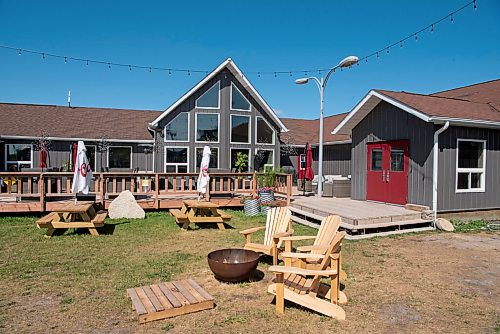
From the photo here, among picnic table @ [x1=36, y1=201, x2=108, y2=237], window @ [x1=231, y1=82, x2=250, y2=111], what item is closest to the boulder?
picnic table @ [x1=36, y1=201, x2=108, y2=237]

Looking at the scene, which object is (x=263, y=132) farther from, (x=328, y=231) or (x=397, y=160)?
(x=328, y=231)

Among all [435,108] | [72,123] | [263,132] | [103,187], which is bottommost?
[103,187]

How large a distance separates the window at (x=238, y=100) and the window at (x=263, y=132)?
2.83 feet

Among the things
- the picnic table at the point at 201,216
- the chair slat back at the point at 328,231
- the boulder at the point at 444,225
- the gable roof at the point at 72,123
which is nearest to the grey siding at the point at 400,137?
the boulder at the point at 444,225

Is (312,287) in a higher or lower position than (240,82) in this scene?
lower

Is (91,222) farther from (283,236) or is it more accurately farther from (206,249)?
(283,236)

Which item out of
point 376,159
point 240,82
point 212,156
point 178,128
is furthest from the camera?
point 240,82

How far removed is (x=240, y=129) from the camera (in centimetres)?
1853

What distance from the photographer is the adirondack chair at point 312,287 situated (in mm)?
3949

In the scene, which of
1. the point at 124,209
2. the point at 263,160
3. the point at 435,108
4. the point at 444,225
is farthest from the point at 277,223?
the point at 263,160

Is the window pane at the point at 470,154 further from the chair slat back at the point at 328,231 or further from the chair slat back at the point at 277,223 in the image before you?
the chair slat back at the point at 328,231

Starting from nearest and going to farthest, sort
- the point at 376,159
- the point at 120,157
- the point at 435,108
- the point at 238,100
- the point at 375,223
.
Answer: the point at 375,223 < the point at 435,108 < the point at 376,159 < the point at 238,100 < the point at 120,157

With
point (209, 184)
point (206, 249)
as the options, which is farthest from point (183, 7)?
point (206, 249)

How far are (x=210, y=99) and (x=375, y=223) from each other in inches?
454
